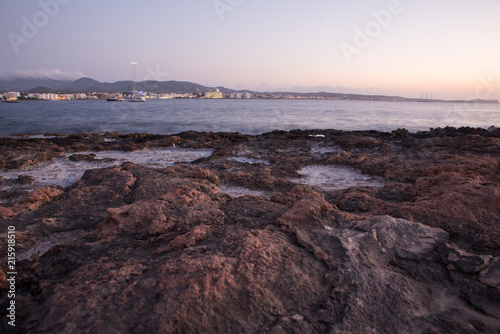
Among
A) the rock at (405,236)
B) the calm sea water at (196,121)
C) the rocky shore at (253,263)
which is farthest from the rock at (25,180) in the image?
the calm sea water at (196,121)

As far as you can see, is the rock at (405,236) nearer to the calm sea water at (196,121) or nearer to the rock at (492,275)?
the rock at (492,275)

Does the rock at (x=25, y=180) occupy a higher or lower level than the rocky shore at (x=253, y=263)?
lower

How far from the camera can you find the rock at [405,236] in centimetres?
274

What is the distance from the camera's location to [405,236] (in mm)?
2928

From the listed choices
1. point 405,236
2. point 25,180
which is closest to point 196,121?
point 25,180

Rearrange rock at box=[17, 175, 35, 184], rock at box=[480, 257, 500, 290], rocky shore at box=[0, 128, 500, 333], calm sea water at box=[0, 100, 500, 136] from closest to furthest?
rocky shore at box=[0, 128, 500, 333], rock at box=[480, 257, 500, 290], rock at box=[17, 175, 35, 184], calm sea water at box=[0, 100, 500, 136]

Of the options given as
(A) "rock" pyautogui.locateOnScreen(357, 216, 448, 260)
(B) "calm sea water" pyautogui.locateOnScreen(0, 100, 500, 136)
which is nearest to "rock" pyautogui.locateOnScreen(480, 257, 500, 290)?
(A) "rock" pyautogui.locateOnScreen(357, 216, 448, 260)

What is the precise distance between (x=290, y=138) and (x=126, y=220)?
1202cm

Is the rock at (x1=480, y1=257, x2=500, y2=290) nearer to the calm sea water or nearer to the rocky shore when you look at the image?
the rocky shore

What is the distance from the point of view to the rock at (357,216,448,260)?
108 inches

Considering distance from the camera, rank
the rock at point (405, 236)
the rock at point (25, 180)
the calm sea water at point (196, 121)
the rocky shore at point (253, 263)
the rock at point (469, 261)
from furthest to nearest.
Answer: the calm sea water at point (196, 121)
the rock at point (25, 180)
the rock at point (405, 236)
the rock at point (469, 261)
the rocky shore at point (253, 263)

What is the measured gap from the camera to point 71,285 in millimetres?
2180

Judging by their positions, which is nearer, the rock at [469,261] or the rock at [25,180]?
the rock at [469,261]

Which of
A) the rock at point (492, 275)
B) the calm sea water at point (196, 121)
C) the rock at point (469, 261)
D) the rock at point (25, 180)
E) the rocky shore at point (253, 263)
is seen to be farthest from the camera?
the calm sea water at point (196, 121)
